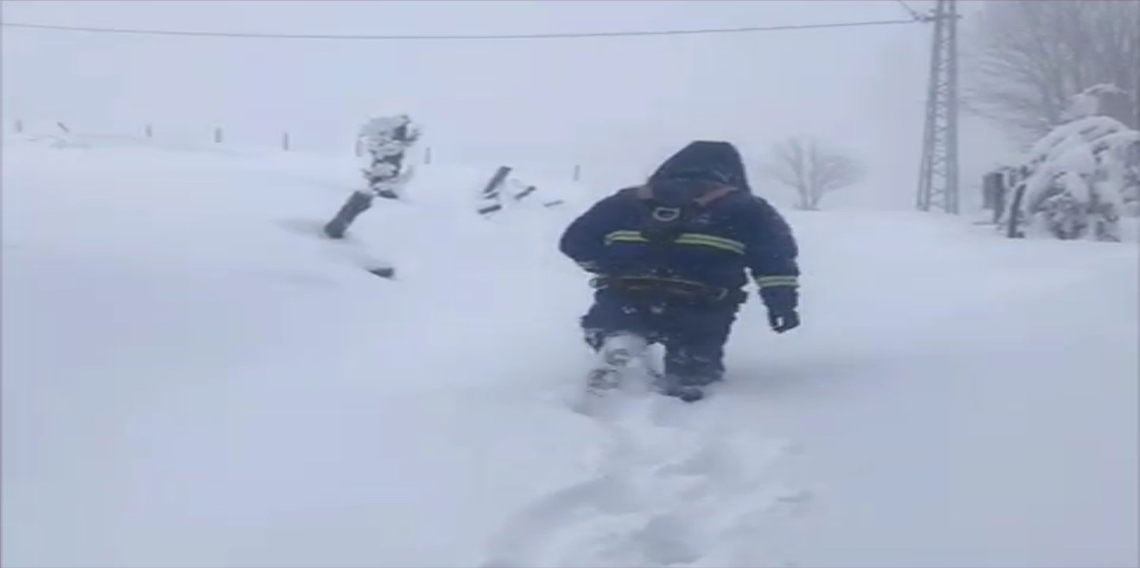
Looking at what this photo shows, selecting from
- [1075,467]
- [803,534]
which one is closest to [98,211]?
[803,534]

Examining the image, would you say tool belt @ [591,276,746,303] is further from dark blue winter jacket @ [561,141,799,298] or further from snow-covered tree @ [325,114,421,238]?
snow-covered tree @ [325,114,421,238]

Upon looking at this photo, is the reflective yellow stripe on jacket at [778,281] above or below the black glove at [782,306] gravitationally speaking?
above

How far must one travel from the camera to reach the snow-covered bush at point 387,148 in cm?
916

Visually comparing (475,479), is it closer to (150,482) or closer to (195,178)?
(150,482)

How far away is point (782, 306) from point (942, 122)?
47.7ft

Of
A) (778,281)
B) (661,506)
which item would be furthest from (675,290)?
(661,506)

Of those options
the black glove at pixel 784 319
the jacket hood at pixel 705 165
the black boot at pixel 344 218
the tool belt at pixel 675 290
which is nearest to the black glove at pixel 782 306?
the black glove at pixel 784 319

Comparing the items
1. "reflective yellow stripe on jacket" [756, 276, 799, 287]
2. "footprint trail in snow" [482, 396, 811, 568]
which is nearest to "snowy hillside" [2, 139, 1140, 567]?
"footprint trail in snow" [482, 396, 811, 568]

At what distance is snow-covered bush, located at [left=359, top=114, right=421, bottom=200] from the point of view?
9.16m

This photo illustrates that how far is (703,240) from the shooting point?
406 centimetres

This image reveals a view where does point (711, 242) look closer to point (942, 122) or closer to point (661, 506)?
point (661, 506)

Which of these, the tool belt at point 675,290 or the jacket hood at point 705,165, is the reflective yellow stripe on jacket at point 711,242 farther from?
the jacket hood at point 705,165

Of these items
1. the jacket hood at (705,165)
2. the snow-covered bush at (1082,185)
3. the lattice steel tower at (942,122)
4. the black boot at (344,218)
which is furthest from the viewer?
the lattice steel tower at (942,122)

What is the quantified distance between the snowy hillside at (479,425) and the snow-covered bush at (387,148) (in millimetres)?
3772
